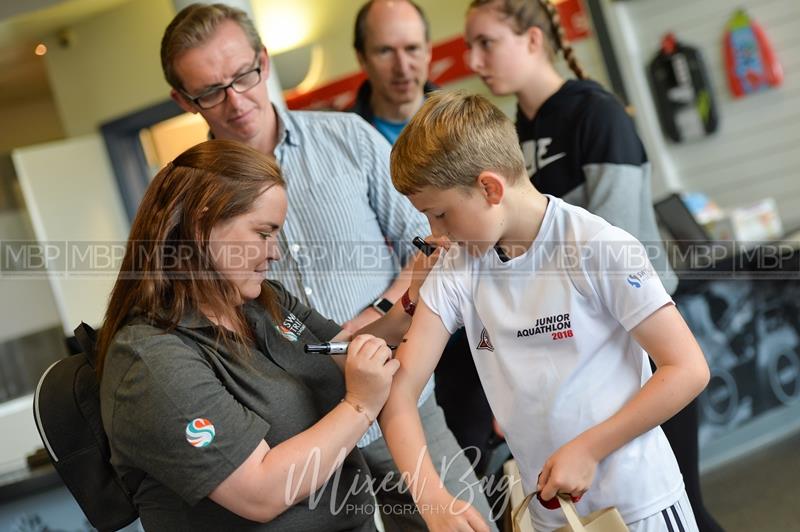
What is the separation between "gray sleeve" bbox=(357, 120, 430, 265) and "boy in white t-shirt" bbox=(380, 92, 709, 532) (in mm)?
501

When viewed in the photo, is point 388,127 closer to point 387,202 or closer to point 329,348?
point 387,202

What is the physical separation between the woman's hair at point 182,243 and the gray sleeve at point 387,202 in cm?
59

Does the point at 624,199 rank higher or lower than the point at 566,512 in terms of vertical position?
higher

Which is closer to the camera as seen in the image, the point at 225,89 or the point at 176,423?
the point at 176,423

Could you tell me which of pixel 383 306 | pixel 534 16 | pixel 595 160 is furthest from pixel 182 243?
pixel 534 16

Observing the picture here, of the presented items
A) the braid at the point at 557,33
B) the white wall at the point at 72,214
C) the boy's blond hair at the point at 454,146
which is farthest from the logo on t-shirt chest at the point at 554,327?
the white wall at the point at 72,214

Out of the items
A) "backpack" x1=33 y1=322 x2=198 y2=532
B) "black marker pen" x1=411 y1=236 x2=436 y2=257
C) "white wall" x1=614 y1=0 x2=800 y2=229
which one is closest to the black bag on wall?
"white wall" x1=614 y1=0 x2=800 y2=229

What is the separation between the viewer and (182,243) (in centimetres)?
154

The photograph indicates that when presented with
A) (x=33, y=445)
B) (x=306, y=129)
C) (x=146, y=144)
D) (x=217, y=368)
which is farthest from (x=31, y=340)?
(x=217, y=368)

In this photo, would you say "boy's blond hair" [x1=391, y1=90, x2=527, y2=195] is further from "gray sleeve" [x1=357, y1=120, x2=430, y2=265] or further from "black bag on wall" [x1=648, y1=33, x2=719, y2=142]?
"black bag on wall" [x1=648, y1=33, x2=719, y2=142]

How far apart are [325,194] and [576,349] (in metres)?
0.77

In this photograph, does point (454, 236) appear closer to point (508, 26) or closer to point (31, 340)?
point (508, 26)

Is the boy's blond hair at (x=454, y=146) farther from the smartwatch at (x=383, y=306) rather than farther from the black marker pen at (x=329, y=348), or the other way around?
the smartwatch at (x=383, y=306)

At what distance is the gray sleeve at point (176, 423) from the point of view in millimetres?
1399
